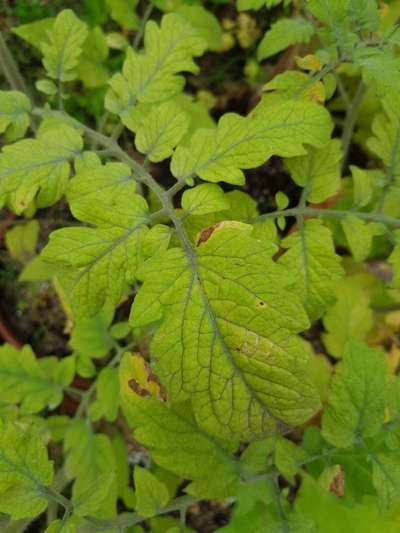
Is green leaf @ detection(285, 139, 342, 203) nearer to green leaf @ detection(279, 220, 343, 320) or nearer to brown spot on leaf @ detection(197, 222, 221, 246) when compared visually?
green leaf @ detection(279, 220, 343, 320)

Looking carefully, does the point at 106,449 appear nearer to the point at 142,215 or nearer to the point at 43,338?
the point at 43,338

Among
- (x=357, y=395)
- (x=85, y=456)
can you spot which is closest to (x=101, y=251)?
(x=357, y=395)

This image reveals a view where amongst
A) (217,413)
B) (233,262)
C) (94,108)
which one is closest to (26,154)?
(233,262)

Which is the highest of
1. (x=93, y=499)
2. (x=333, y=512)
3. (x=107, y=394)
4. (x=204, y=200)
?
(x=204, y=200)

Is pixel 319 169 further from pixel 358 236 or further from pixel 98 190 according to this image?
pixel 98 190

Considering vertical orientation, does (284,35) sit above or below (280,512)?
above

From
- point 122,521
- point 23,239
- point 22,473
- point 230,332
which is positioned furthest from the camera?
point 23,239

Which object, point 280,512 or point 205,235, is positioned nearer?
point 205,235
